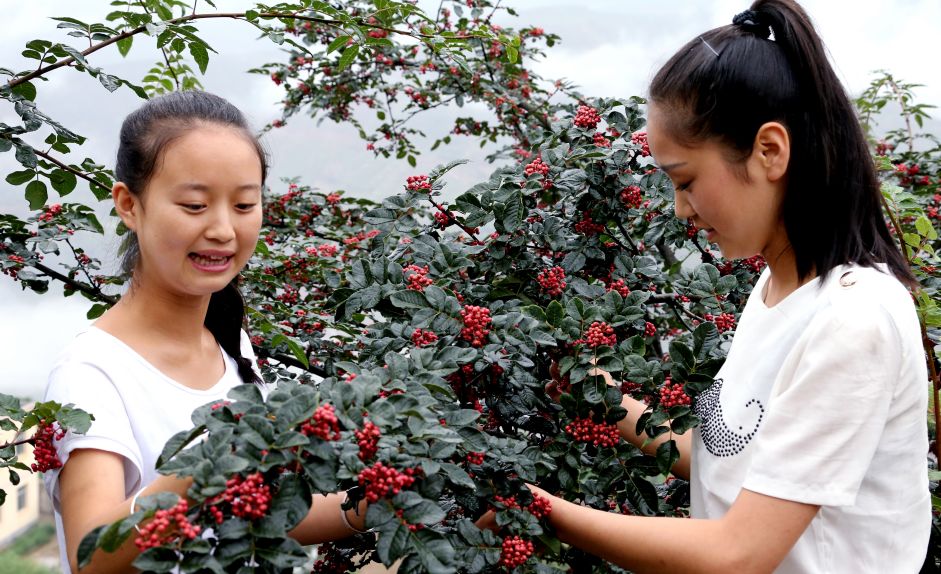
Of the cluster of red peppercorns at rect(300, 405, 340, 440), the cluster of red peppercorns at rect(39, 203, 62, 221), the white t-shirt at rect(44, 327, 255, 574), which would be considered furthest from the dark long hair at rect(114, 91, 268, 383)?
the cluster of red peppercorns at rect(39, 203, 62, 221)

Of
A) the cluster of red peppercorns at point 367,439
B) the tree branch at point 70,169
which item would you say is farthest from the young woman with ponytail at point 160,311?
the tree branch at point 70,169

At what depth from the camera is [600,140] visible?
1.95 m

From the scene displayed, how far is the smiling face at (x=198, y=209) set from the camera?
1.36 meters

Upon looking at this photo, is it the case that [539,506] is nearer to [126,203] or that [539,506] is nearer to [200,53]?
[126,203]

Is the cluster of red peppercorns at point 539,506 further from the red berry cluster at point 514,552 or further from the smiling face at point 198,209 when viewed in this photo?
the smiling face at point 198,209

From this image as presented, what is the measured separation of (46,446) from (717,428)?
3.43ft

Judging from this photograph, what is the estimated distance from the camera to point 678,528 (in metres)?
1.24

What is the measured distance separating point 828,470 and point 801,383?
0.12m

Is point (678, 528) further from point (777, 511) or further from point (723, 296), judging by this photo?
point (723, 296)

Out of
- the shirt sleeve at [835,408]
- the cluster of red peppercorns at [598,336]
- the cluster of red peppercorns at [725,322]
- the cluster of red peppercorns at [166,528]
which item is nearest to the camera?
the cluster of red peppercorns at [166,528]

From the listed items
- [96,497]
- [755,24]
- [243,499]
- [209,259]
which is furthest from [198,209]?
[755,24]

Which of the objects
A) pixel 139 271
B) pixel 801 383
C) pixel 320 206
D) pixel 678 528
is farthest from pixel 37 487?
pixel 801 383

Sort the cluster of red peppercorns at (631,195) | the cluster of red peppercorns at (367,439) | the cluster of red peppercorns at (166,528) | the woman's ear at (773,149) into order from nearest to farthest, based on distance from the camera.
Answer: the cluster of red peppercorns at (166,528)
the cluster of red peppercorns at (367,439)
the woman's ear at (773,149)
the cluster of red peppercorns at (631,195)

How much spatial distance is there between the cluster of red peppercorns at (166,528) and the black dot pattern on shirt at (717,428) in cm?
→ 82
